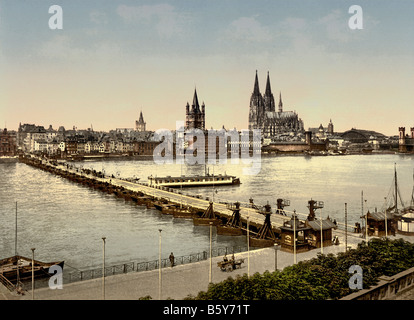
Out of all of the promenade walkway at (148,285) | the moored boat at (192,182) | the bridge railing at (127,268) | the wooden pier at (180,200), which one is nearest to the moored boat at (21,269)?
the bridge railing at (127,268)

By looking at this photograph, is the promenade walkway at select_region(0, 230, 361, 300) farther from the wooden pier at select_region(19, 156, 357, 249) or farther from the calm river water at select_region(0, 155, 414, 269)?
the calm river water at select_region(0, 155, 414, 269)

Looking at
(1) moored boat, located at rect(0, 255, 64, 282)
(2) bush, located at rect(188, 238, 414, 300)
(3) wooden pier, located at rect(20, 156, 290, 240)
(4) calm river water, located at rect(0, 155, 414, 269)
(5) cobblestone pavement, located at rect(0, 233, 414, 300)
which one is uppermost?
(2) bush, located at rect(188, 238, 414, 300)

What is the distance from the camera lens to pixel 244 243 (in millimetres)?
29875

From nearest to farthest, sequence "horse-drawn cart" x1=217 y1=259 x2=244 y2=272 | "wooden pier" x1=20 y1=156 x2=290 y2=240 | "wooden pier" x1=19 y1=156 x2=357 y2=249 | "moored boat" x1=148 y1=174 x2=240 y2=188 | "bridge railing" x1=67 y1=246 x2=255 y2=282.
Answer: "horse-drawn cart" x1=217 y1=259 x2=244 y2=272 < "bridge railing" x1=67 y1=246 x2=255 y2=282 < "wooden pier" x1=19 y1=156 x2=357 y2=249 < "wooden pier" x1=20 y1=156 x2=290 y2=240 < "moored boat" x1=148 y1=174 x2=240 y2=188

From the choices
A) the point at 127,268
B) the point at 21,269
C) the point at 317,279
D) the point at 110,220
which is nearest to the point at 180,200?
the point at 110,220

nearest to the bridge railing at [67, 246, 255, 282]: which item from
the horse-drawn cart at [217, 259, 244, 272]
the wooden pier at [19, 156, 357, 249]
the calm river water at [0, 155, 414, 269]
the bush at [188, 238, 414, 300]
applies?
the calm river water at [0, 155, 414, 269]

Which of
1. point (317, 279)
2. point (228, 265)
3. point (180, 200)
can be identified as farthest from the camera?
point (180, 200)

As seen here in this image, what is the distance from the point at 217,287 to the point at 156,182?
6171cm

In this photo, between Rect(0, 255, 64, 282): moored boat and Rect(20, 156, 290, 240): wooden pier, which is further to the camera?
Rect(20, 156, 290, 240): wooden pier

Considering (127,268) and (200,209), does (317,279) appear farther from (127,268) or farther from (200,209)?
(200,209)

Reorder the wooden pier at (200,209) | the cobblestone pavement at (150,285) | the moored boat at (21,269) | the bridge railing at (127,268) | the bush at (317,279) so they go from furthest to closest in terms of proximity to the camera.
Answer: the wooden pier at (200,209) → the bridge railing at (127,268) → the moored boat at (21,269) → the cobblestone pavement at (150,285) → the bush at (317,279)

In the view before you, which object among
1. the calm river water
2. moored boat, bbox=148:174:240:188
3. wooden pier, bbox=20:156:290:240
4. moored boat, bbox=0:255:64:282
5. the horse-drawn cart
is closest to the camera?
the horse-drawn cart

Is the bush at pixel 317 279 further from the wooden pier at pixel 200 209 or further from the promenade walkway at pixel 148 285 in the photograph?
the wooden pier at pixel 200 209
